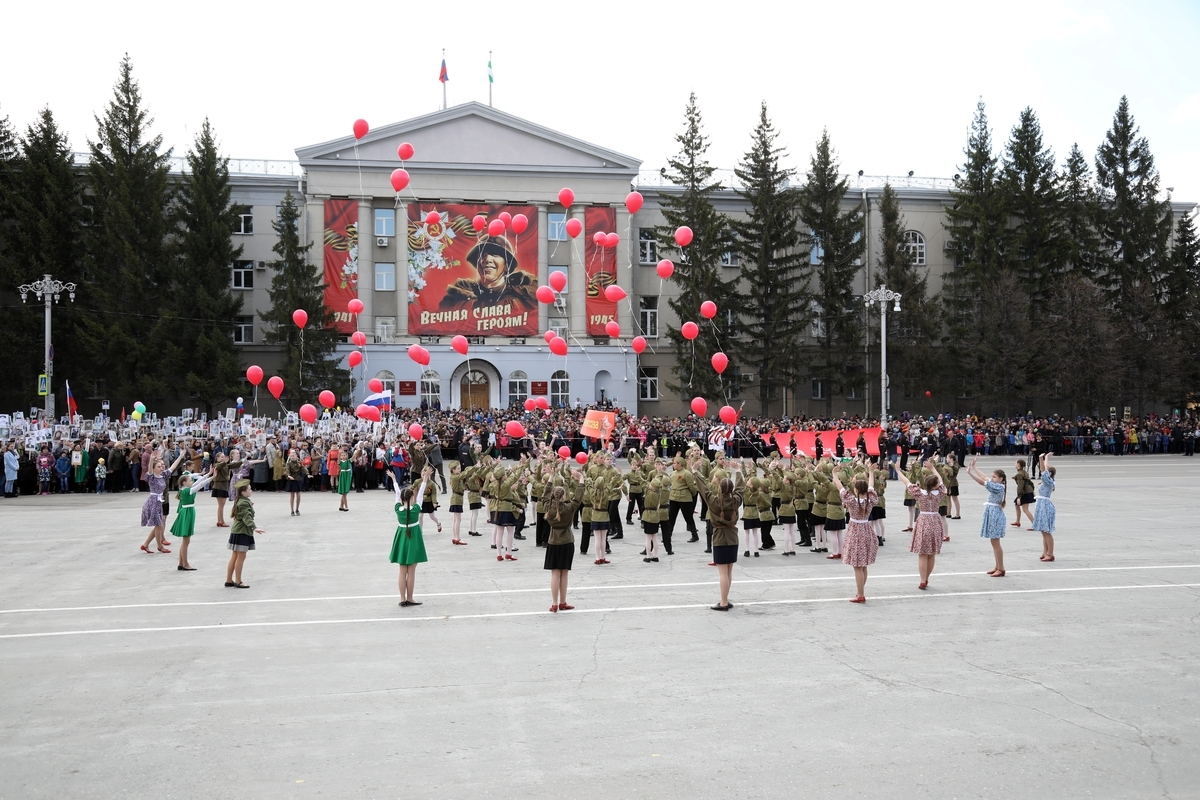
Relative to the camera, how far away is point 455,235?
49.9 m

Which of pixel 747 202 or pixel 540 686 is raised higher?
pixel 747 202

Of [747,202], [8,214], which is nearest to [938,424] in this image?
[747,202]

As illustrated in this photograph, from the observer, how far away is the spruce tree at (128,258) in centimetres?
4716

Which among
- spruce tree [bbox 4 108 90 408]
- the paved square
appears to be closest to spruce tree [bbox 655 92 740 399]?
spruce tree [bbox 4 108 90 408]

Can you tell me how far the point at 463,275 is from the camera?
49875 millimetres

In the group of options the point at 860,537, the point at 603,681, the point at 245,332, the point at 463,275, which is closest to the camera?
the point at 603,681

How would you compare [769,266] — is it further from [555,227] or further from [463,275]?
[463,275]

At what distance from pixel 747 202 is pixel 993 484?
45.3 metres

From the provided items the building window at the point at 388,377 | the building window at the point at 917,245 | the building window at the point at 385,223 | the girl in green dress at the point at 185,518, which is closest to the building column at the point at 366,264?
the building window at the point at 385,223

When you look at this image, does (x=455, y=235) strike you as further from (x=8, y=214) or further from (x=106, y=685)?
(x=106, y=685)

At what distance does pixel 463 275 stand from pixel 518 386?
22.5 ft

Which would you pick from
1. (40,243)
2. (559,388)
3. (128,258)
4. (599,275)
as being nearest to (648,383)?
(559,388)

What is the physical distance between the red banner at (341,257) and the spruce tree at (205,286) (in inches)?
199

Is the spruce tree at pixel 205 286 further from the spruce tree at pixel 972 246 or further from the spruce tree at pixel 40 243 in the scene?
the spruce tree at pixel 972 246
